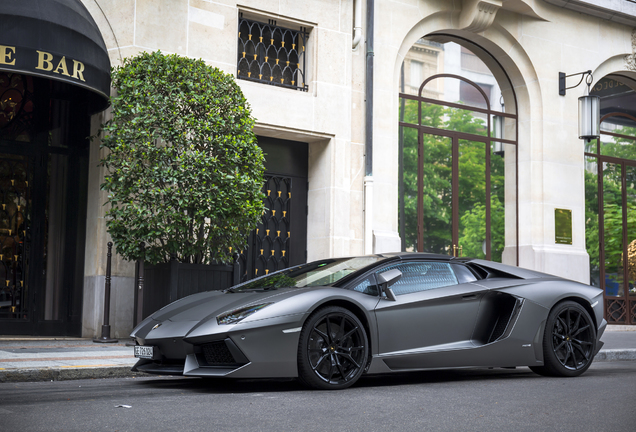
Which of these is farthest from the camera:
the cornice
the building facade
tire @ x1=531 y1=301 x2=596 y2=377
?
the cornice

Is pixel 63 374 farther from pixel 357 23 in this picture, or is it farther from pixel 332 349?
pixel 357 23

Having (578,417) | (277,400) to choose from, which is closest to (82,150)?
(277,400)

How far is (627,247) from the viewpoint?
1688 centimetres

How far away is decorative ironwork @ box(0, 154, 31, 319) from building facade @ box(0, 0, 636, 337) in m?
0.04

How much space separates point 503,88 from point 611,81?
337cm

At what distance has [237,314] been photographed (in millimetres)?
5625

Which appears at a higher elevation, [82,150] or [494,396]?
[82,150]

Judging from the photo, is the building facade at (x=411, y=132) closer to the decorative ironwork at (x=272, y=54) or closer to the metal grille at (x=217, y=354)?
the decorative ironwork at (x=272, y=54)

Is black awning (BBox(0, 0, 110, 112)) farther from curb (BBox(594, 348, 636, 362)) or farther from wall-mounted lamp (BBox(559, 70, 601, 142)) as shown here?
wall-mounted lamp (BBox(559, 70, 601, 142))

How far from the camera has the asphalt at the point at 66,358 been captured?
6309mm

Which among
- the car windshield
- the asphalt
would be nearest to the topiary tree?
the asphalt

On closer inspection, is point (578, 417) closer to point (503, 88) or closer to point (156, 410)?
point (156, 410)

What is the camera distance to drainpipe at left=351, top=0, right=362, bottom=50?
1295 centimetres

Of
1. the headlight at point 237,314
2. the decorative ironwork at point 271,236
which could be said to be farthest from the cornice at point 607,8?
the headlight at point 237,314
